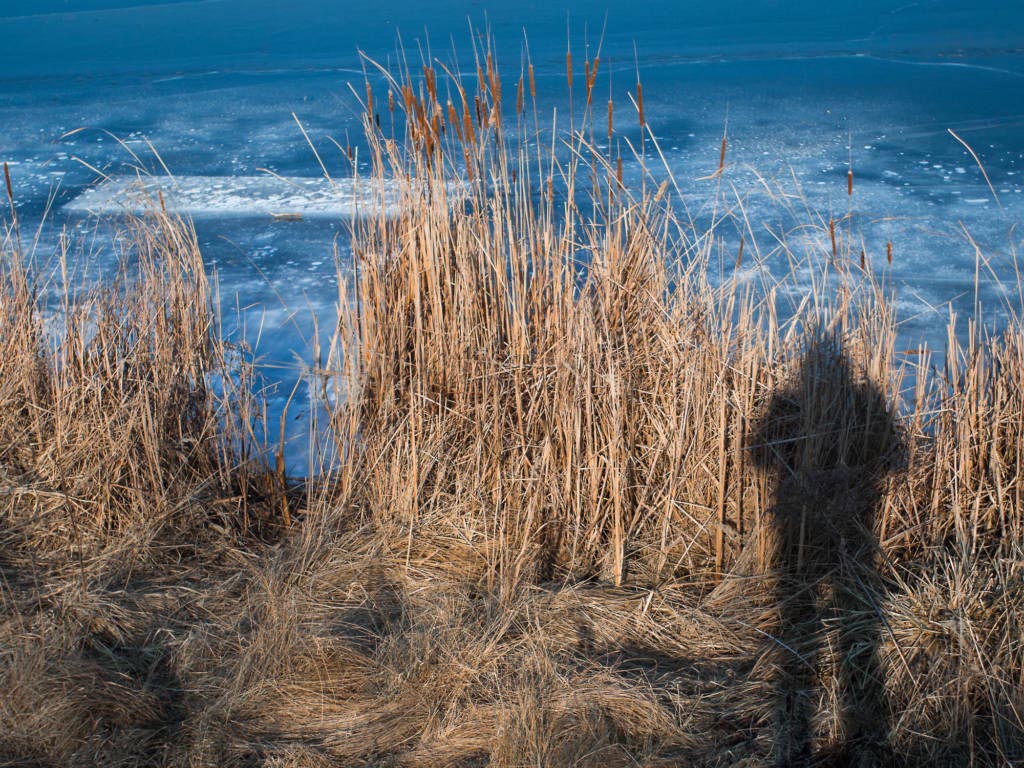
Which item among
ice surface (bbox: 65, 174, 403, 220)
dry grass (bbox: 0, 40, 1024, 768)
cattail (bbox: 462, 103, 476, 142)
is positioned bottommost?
dry grass (bbox: 0, 40, 1024, 768)

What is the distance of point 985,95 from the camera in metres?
6.07

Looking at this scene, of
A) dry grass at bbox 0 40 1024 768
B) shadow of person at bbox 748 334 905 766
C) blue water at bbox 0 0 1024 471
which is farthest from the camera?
blue water at bbox 0 0 1024 471

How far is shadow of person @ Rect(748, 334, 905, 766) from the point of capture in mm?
1888

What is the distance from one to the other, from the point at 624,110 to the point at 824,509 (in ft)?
15.1

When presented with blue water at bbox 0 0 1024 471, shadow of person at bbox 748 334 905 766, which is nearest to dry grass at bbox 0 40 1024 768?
shadow of person at bbox 748 334 905 766

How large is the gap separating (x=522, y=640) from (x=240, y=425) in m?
1.04

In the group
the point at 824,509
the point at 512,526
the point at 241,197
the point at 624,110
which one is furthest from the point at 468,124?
the point at 624,110

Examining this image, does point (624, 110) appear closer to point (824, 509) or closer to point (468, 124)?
point (468, 124)

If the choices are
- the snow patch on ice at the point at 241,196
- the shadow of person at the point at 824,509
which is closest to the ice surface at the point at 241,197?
the snow patch on ice at the point at 241,196

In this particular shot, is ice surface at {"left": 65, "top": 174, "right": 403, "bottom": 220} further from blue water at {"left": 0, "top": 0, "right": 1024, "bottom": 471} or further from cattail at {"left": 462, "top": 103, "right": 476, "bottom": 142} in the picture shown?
cattail at {"left": 462, "top": 103, "right": 476, "bottom": 142}

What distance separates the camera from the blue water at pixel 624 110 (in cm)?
400

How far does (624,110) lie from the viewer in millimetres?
A: 6160

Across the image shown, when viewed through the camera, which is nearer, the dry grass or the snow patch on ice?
the dry grass

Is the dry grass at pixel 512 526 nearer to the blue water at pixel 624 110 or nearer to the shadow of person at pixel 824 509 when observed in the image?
the shadow of person at pixel 824 509
